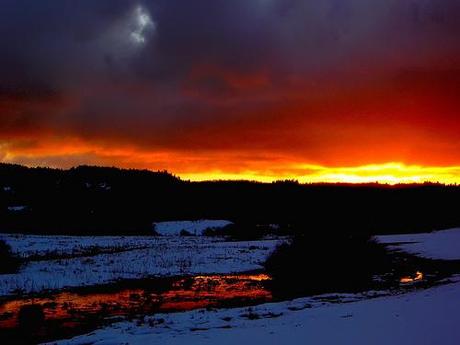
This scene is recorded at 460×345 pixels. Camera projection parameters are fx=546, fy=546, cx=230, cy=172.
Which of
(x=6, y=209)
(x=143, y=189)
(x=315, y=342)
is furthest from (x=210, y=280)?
(x=143, y=189)

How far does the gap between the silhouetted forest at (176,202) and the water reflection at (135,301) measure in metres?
51.7

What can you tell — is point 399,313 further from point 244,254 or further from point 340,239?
point 244,254

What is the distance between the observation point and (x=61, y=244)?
57844 mm

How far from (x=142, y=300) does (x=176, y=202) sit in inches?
4047

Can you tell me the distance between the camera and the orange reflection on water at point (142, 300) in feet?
68.9

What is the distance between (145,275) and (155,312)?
12.0 metres

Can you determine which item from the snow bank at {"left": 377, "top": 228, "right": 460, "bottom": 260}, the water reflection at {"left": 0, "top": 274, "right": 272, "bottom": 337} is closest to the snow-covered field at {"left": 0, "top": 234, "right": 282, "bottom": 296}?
the water reflection at {"left": 0, "top": 274, "right": 272, "bottom": 337}

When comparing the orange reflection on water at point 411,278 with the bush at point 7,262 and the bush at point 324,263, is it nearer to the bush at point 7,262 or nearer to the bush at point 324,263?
the bush at point 324,263

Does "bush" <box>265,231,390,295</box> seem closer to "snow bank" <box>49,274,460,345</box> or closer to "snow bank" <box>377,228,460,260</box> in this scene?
"snow bank" <box>49,274,460,345</box>

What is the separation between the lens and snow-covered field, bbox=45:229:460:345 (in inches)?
536

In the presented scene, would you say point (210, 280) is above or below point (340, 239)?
below

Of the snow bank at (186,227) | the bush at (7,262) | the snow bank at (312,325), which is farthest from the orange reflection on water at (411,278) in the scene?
the snow bank at (186,227)

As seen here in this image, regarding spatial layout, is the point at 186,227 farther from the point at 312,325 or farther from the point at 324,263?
the point at 312,325

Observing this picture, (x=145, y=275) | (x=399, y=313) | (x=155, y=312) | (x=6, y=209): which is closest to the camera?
(x=399, y=313)
